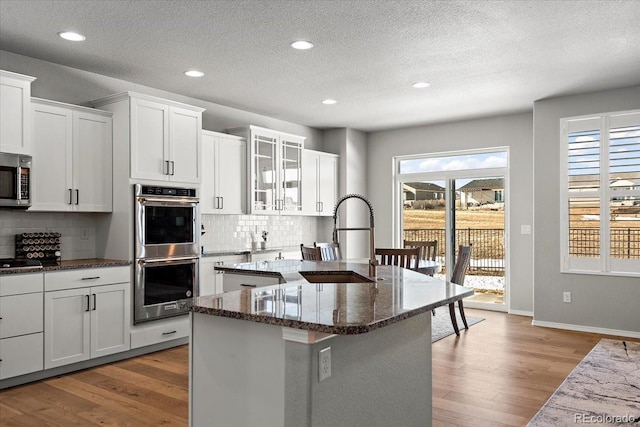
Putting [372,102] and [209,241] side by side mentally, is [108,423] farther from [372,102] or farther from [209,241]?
[372,102]

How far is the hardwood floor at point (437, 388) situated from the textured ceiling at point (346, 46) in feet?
8.66

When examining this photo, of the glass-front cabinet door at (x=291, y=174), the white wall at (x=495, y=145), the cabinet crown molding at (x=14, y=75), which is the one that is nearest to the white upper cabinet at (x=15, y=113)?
the cabinet crown molding at (x=14, y=75)

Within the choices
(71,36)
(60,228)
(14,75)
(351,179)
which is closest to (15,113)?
(14,75)

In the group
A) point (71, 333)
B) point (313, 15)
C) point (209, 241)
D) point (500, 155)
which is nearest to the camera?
point (313, 15)

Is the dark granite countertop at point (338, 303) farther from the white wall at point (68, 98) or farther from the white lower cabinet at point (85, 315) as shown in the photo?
the white wall at point (68, 98)

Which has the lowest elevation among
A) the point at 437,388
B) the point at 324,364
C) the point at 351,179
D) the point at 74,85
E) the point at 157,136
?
the point at 437,388

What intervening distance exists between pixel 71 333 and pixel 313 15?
123 inches

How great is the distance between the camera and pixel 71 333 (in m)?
4.02

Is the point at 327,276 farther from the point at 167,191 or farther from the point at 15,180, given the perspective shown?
the point at 15,180

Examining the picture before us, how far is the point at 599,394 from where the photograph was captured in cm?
351

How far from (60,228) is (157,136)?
1.21 metres

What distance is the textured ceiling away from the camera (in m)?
3.34

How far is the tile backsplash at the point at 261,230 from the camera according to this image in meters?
5.95

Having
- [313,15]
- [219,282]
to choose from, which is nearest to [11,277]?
[219,282]
